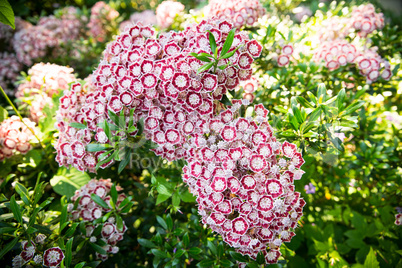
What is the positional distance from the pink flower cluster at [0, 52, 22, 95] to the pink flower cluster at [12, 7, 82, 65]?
0.10 meters

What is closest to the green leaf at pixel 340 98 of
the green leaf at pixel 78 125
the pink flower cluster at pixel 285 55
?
the pink flower cluster at pixel 285 55

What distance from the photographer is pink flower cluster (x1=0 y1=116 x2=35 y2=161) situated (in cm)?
183

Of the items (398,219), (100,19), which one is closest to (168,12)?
(100,19)

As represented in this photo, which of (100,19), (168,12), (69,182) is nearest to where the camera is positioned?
(69,182)

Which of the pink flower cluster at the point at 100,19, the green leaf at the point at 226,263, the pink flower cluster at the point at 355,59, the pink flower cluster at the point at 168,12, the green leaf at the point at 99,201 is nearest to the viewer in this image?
the green leaf at the point at 226,263

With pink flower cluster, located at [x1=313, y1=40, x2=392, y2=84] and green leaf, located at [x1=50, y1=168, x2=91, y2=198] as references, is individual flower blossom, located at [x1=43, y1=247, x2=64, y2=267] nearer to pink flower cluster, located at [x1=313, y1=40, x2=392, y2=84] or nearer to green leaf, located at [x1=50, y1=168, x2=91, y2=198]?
green leaf, located at [x1=50, y1=168, x2=91, y2=198]

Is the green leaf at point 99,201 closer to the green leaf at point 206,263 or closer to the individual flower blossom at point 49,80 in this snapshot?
the green leaf at point 206,263

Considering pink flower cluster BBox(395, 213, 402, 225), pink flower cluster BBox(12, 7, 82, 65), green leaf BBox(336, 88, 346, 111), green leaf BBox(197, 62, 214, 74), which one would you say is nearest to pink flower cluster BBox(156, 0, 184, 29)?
pink flower cluster BBox(12, 7, 82, 65)

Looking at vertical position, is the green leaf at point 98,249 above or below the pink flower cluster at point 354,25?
below

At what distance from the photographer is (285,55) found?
194 cm

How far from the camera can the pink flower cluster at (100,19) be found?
3383mm

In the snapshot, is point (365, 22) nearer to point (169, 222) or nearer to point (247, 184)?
point (247, 184)

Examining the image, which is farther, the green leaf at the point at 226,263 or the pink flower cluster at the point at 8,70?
the pink flower cluster at the point at 8,70

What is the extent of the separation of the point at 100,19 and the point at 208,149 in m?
2.94
